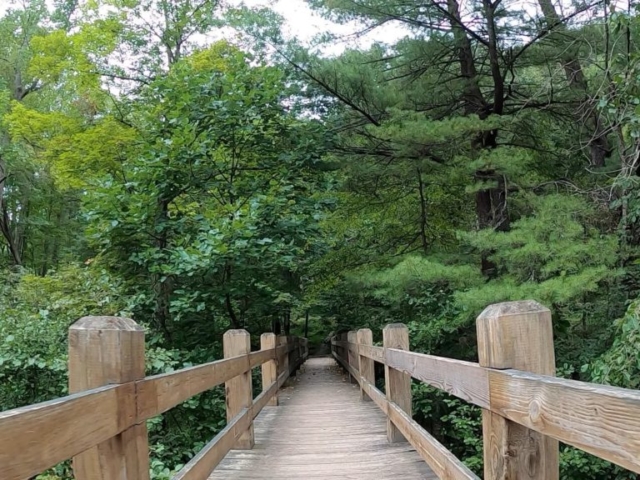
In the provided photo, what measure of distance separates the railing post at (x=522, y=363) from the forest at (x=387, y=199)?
2.95 m

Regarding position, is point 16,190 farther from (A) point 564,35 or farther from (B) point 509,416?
(B) point 509,416

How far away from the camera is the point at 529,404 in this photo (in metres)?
1.52

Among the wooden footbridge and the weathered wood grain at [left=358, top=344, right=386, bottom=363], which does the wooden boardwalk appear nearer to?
the wooden footbridge

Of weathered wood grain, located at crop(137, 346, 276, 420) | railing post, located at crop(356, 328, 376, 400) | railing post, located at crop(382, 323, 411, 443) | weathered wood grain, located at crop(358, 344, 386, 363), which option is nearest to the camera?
weathered wood grain, located at crop(137, 346, 276, 420)

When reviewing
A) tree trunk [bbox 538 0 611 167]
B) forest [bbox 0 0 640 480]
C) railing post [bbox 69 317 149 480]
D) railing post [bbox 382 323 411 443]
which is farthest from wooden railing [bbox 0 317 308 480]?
tree trunk [bbox 538 0 611 167]

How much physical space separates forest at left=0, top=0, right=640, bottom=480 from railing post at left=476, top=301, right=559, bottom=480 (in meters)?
2.95

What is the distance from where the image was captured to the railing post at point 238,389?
411 cm

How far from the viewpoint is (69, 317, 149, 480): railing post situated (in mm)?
1639

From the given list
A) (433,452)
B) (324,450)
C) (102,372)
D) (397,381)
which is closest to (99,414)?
(102,372)

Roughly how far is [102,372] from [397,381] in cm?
278

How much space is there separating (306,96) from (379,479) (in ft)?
20.1

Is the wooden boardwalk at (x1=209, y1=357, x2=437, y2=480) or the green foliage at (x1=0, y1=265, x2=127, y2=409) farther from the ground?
the green foliage at (x1=0, y1=265, x2=127, y2=409)

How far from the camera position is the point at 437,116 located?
26.1ft

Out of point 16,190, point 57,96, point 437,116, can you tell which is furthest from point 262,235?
point 16,190
